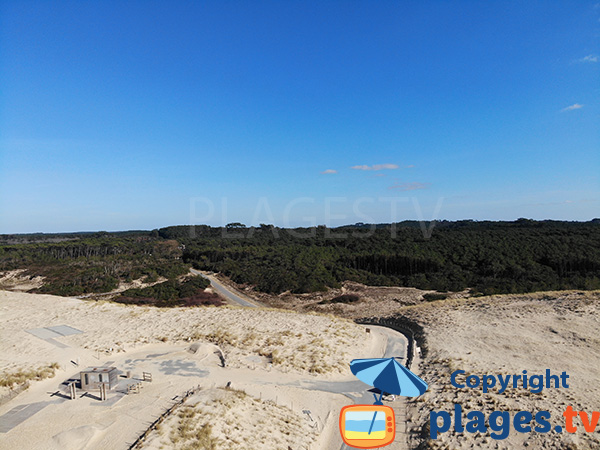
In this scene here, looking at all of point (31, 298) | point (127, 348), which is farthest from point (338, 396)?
point (31, 298)

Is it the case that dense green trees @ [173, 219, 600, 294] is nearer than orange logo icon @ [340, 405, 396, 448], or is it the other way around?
orange logo icon @ [340, 405, 396, 448]

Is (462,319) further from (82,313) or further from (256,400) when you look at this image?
(82,313)

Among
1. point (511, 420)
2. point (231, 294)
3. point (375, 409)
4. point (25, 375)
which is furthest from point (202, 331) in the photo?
point (231, 294)

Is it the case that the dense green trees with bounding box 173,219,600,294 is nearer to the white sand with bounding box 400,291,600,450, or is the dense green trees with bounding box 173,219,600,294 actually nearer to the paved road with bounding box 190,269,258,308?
the paved road with bounding box 190,269,258,308

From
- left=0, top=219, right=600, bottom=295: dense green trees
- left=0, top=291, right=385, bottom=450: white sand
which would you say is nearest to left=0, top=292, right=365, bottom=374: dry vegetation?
left=0, top=291, right=385, bottom=450: white sand

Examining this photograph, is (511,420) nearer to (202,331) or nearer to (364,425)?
(364,425)
